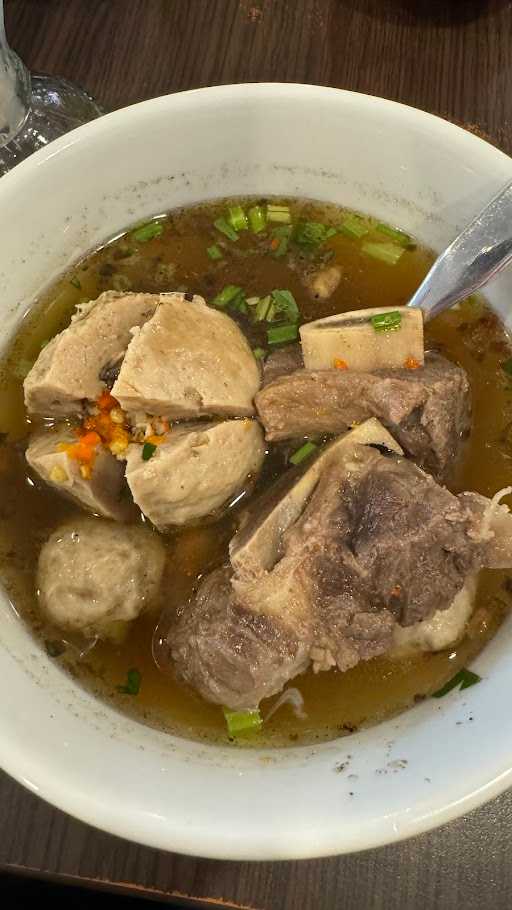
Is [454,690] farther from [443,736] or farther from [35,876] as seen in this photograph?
[35,876]

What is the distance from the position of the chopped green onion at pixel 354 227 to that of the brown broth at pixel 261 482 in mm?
21

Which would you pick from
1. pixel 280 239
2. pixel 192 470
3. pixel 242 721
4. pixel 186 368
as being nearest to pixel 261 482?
pixel 192 470

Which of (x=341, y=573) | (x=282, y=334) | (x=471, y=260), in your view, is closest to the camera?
(x=341, y=573)

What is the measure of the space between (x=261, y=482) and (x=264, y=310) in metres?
0.51

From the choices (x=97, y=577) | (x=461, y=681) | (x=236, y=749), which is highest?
(x=97, y=577)

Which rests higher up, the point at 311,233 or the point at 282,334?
the point at 311,233

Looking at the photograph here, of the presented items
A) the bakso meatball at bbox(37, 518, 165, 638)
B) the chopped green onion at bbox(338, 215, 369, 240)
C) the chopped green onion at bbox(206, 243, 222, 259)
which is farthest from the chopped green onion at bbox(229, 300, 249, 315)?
the bakso meatball at bbox(37, 518, 165, 638)

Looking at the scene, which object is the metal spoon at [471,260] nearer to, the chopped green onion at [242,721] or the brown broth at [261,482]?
the brown broth at [261,482]

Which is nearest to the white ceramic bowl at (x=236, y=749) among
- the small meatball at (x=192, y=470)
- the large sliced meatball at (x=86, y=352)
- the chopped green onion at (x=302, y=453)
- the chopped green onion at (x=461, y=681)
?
the chopped green onion at (x=461, y=681)

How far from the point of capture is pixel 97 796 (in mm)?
1301

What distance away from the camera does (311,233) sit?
200 cm

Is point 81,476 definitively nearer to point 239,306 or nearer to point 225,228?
point 239,306

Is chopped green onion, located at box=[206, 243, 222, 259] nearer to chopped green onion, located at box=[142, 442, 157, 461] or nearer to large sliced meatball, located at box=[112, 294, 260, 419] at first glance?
large sliced meatball, located at box=[112, 294, 260, 419]

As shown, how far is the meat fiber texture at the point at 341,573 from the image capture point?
59.8 inches
